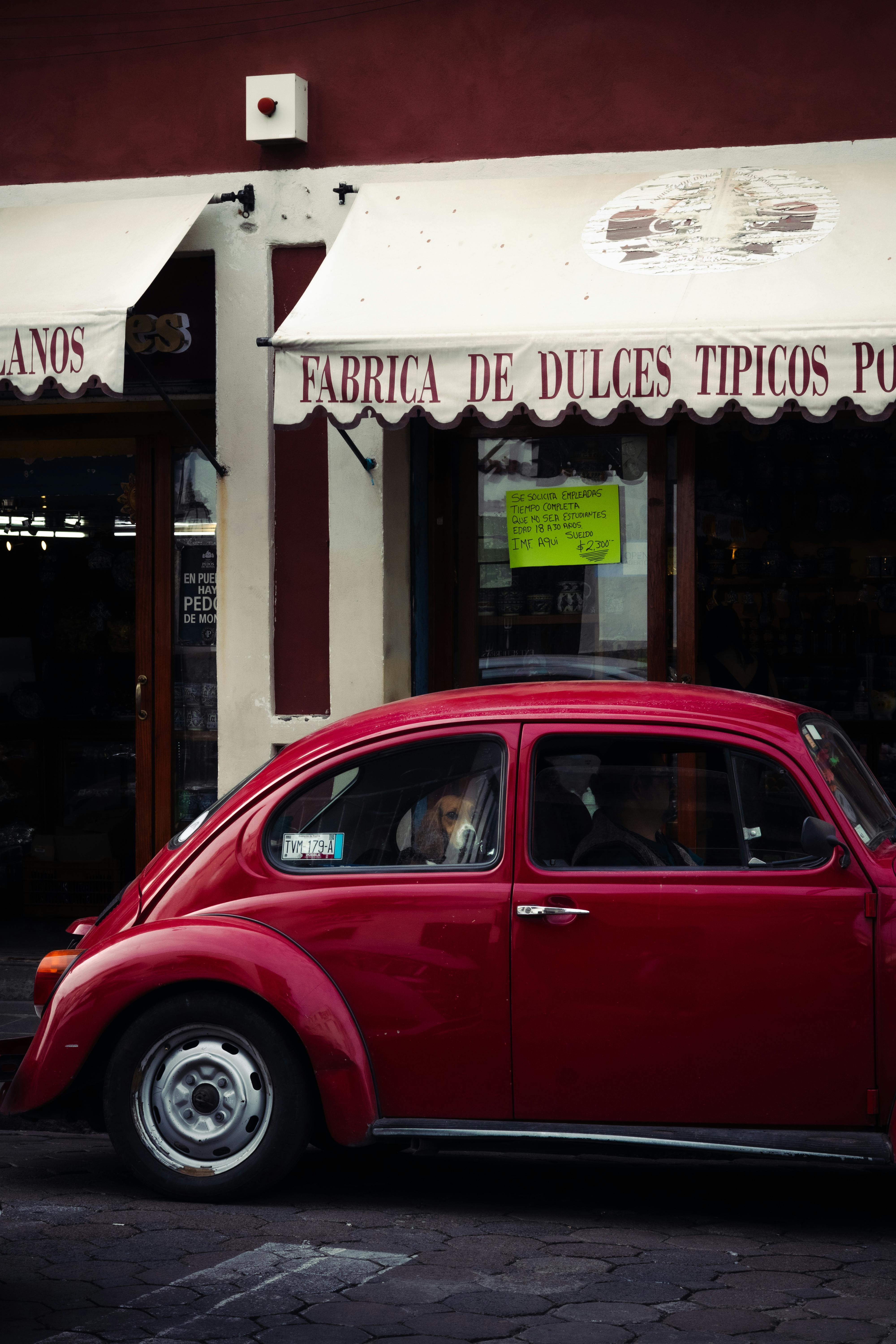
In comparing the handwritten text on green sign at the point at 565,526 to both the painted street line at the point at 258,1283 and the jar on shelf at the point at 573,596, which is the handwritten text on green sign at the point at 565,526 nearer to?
the jar on shelf at the point at 573,596

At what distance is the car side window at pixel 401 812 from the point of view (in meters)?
5.06

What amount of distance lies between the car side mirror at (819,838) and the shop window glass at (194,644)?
5.11 m

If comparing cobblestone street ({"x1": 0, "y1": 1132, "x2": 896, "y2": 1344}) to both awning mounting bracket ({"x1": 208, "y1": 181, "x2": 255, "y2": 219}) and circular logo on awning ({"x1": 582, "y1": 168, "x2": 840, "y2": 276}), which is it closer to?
circular logo on awning ({"x1": 582, "y1": 168, "x2": 840, "y2": 276})

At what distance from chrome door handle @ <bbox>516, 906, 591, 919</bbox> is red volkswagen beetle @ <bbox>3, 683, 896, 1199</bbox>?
0.01 metres

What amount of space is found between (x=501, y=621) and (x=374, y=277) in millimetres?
2107

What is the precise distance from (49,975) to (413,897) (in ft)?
4.24

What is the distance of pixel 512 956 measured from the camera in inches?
192

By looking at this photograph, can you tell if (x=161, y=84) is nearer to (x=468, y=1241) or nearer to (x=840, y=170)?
(x=840, y=170)

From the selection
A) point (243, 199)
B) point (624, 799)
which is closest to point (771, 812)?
point (624, 799)

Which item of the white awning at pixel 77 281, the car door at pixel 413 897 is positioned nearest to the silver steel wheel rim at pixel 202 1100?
the car door at pixel 413 897

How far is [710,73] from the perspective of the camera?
8.55 meters

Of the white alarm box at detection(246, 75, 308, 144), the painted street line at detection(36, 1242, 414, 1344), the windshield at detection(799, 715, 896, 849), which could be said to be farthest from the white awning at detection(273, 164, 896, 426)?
the painted street line at detection(36, 1242, 414, 1344)

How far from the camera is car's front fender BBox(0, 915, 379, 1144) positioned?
16.2 ft

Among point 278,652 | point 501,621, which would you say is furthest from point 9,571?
point 501,621
